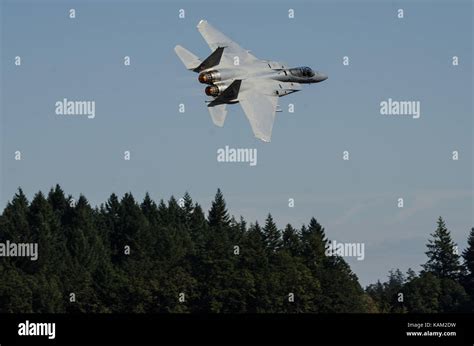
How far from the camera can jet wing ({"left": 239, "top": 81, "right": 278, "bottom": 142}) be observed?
77312mm

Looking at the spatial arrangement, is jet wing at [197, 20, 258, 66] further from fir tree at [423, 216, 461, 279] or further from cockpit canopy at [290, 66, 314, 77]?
fir tree at [423, 216, 461, 279]

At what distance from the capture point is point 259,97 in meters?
79.9

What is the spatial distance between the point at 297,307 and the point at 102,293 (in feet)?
66.8

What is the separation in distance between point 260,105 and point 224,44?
1130cm

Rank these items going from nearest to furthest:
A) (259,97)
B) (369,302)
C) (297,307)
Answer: (259,97) < (297,307) < (369,302)

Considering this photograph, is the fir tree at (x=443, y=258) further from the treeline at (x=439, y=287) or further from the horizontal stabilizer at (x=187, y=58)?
the horizontal stabilizer at (x=187, y=58)

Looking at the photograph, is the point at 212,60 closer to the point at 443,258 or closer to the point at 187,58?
the point at 187,58

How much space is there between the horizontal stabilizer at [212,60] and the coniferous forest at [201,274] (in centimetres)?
4504

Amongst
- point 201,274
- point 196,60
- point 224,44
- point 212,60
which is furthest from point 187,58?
point 201,274

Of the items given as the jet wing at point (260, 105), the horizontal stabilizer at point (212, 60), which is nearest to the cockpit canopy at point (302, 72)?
the jet wing at point (260, 105)

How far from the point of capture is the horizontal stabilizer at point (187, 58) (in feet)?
270

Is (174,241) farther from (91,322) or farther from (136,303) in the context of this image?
(91,322)

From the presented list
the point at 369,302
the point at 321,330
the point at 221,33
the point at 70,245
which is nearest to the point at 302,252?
the point at 369,302

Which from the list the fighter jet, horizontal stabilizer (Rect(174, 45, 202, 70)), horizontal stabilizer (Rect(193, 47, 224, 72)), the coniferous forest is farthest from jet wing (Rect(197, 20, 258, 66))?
the coniferous forest
